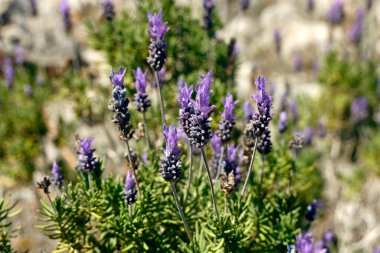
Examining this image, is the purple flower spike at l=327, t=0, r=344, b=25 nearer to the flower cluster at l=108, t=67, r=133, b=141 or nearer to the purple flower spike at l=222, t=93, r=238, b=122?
the purple flower spike at l=222, t=93, r=238, b=122

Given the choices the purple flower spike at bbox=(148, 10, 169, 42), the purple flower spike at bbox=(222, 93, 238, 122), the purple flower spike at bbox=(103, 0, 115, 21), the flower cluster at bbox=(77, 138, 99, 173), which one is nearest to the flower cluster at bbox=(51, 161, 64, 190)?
the flower cluster at bbox=(77, 138, 99, 173)

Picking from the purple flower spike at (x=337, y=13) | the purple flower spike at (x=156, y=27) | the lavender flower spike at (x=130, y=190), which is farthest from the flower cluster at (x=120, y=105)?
the purple flower spike at (x=337, y=13)

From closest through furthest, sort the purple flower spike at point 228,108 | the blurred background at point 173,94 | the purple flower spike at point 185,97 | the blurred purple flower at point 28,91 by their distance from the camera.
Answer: the purple flower spike at point 185,97, the purple flower spike at point 228,108, the blurred background at point 173,94, the blurred purple flower at point 28,91

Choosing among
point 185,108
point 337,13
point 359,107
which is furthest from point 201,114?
point 337,13

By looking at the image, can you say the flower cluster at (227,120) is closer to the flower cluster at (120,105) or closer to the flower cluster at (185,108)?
the flower cluster at (185,108)

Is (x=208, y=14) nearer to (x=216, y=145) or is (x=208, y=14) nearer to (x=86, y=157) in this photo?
(x=216, y=145)

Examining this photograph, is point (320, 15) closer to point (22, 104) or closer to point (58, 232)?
point (22, 104)
